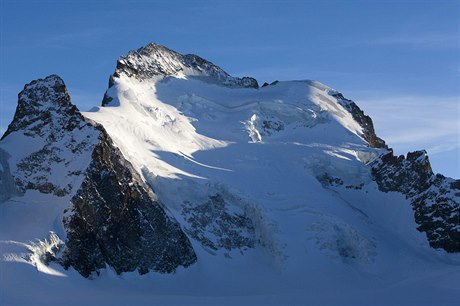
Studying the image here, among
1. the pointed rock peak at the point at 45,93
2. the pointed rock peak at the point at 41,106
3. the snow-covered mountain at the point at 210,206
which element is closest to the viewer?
the snow-covered mountain at the point at 210,206

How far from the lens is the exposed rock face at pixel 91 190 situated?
9056cm

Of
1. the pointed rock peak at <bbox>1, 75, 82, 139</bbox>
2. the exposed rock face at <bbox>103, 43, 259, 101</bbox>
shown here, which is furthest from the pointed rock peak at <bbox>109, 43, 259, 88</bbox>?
the pointed rock peak at <bbox>1, 75, 82, 139</bbox>

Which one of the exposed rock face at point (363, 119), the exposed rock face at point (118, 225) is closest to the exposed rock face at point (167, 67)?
the exposed rock face at point (363, 119)

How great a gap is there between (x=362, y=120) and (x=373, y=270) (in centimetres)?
3842

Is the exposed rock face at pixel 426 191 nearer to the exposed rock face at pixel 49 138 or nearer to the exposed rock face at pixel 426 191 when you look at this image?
the exposed rock face at pixel 426 191

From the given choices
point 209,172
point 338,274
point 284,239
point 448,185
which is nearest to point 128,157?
point 209,172

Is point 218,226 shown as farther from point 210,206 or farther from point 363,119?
point 363,119

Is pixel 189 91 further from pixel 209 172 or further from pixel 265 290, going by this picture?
pixel 265 290

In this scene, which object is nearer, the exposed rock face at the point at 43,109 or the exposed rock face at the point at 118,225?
the exposed rock face at the point at 118,225

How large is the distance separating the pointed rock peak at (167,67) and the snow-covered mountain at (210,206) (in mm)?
2579

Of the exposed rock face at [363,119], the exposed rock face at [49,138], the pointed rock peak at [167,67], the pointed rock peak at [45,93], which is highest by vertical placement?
the pointed rock peak at [167,67]

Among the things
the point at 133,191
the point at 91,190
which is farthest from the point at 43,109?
Result: the point at 133,191

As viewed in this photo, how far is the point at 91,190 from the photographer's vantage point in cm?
9244

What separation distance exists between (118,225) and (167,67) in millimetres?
45498
